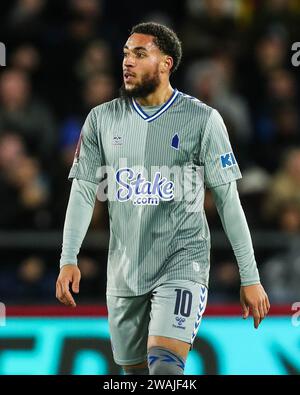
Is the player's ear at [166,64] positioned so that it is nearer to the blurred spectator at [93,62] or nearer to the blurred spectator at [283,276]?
the blurred spectator at [283,276]

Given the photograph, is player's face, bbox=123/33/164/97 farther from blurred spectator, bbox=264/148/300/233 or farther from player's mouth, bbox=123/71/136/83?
blurred spectator, bbox=264/148/300/233

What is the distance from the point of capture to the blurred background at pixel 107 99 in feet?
25.6

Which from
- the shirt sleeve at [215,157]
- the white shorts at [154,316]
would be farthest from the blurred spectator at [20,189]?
the shirt sleeve at [215,157]

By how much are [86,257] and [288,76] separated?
2.91 metres

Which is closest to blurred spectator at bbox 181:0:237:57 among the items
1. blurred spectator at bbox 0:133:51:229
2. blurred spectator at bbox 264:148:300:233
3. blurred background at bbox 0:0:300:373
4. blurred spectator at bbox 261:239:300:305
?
blurred background at bbox 0:0:300:373

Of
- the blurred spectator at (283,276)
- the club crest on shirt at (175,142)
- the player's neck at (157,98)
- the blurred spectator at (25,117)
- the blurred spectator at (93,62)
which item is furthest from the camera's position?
the blurred spectator at (93,62)

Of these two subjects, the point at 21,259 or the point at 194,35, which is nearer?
the point at 21,259

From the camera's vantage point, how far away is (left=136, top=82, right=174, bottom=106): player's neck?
207 inches

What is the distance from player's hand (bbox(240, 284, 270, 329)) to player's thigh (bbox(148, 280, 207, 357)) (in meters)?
0.21

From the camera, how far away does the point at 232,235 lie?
5.11 m
